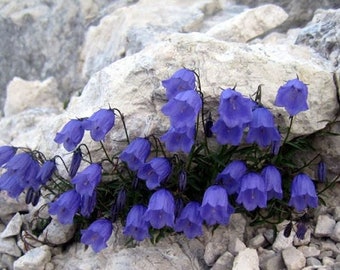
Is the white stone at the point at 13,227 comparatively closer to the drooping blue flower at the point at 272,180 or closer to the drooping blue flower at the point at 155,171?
the drooping blue flower at the point at 155,171

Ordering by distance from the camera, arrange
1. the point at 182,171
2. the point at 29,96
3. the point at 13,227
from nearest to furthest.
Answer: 1. the point at 182,171
2. the point at 13,227
3. the point at 29,96

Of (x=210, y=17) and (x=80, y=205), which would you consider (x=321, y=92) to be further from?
(x=210, y=17)

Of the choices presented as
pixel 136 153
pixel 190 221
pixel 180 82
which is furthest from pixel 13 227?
pixel 180 82

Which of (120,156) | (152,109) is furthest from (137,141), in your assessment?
(152,109)

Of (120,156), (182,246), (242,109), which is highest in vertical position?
(242,109)

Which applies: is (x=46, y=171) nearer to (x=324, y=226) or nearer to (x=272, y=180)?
(x=272, y=180)

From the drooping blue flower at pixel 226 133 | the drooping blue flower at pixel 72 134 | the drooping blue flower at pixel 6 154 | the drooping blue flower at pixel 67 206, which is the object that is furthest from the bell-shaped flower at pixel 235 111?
the drooping blue flower at pixel 6 154
